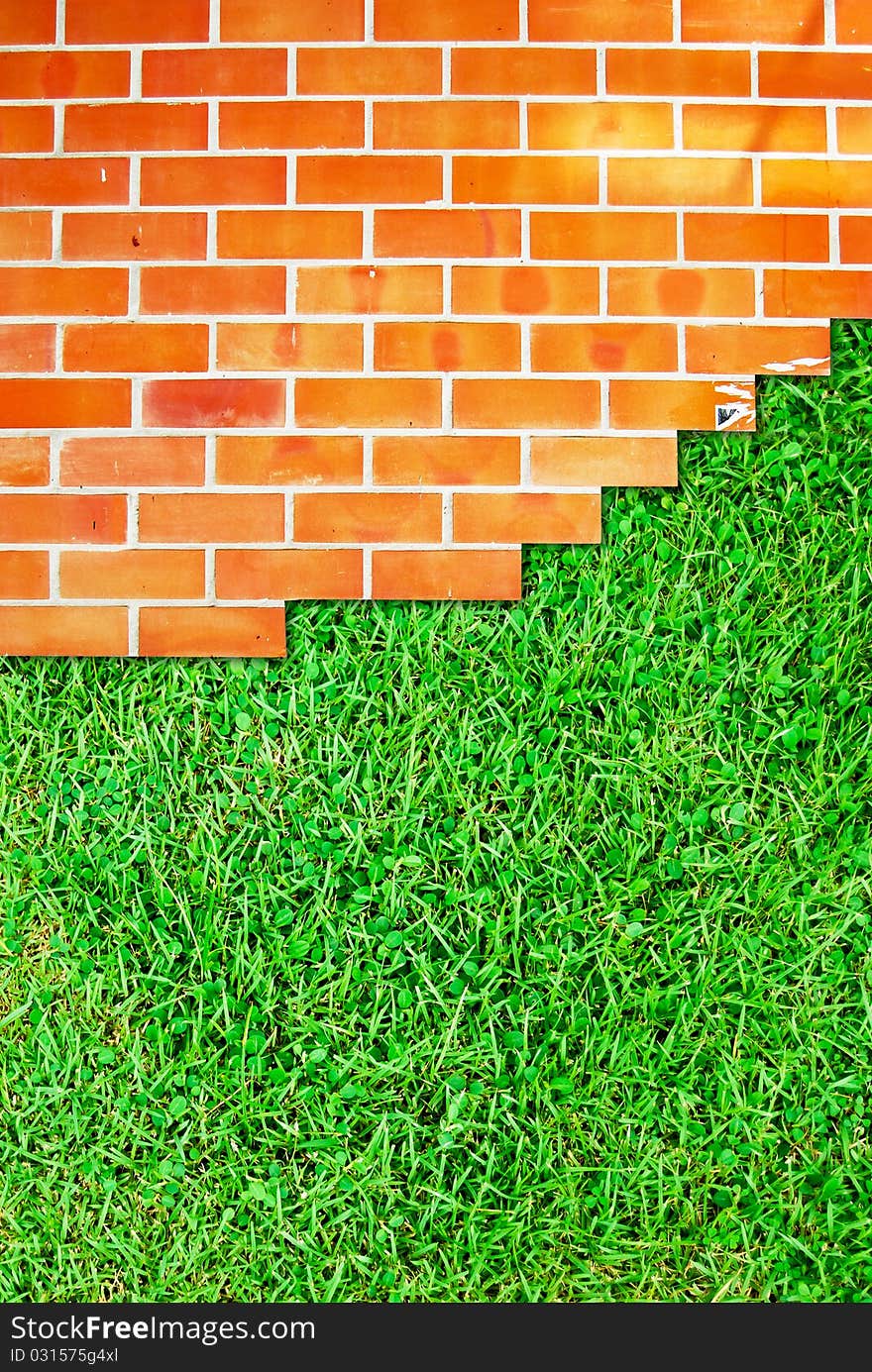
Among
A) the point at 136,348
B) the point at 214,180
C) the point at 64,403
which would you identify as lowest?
the point at 64,403

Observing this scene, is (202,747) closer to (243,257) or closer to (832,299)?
(243,257)

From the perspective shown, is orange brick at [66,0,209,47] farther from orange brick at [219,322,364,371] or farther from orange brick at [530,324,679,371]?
orange brick at [530,324,679,371]

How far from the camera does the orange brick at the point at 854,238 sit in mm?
1720

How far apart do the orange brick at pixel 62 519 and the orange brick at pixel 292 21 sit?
3.00 ft

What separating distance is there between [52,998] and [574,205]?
1.80m

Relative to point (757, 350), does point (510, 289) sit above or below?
above

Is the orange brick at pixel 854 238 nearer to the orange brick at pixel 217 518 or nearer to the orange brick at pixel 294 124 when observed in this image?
the orange brick at pixel 294 124

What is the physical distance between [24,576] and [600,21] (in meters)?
1.53

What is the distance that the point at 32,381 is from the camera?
170cm

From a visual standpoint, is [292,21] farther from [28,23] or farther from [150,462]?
[150,462]

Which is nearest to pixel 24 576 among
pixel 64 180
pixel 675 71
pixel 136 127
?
pixel 64 180

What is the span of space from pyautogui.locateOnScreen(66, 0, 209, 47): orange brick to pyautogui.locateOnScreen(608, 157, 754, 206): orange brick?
84cm

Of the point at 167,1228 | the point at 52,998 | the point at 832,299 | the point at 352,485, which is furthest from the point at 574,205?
the point at 167,1228

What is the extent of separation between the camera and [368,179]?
5.52 feet
